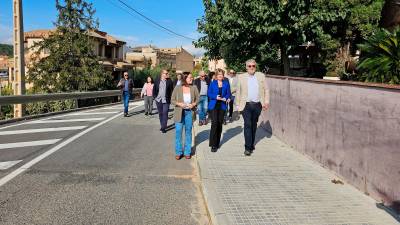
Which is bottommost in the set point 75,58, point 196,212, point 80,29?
point 196,212

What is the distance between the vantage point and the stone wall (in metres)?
5.07

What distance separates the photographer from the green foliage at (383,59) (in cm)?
725

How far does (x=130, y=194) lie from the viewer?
5.84 m

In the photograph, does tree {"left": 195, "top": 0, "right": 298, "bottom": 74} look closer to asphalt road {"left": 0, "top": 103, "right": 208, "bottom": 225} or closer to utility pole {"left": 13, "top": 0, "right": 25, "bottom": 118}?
asphalt road {"left": 0, "top": 103, "right": 208, "bottom": 225}

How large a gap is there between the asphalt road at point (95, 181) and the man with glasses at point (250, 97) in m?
1.25

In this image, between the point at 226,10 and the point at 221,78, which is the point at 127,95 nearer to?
the point at 226,10

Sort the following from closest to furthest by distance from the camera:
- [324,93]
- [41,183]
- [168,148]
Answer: [41,183]
[324,93]
[168,148]

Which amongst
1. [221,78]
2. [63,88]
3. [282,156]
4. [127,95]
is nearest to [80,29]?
[63,88]

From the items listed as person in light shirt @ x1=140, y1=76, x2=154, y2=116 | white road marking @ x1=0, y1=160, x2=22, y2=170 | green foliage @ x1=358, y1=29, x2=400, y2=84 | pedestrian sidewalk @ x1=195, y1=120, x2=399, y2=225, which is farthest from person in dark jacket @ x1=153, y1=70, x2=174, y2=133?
green foliage @ x1=358, y1=29, x2=400, y2=84

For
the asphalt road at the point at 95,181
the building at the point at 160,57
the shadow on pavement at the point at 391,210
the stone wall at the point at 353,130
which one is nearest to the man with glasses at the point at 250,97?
the stone wall at the point at 353,130

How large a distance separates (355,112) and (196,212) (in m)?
2.62

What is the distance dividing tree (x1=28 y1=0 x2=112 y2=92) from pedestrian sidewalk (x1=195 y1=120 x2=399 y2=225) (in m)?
28.1

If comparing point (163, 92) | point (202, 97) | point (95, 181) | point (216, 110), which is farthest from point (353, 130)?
point (202, 97)

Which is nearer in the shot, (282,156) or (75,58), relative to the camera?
(282,156)
